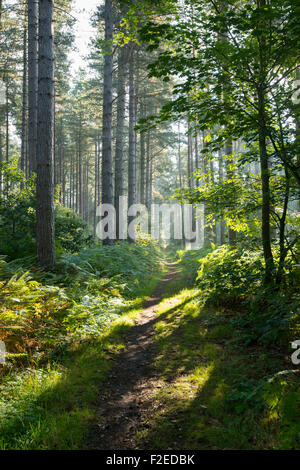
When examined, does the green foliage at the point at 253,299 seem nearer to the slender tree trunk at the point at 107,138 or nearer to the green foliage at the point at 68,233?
the green foliage at the point at 68,233

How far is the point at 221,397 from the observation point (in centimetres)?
351

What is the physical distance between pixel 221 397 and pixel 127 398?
130cm

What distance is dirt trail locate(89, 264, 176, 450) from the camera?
3.15m

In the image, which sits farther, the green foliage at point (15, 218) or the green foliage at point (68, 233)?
the green foliage at point (68, 233)

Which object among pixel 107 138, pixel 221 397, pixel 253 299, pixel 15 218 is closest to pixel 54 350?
pixel 221 397

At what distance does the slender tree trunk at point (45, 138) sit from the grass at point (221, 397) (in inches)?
159

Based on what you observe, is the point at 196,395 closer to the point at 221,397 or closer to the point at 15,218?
the point at 221,397

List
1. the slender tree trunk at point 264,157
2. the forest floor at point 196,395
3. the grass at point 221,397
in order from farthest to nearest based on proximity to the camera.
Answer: the slender tree trunk at point 264,157 < the forest floor at point 196,395 < the grass at point 221,397

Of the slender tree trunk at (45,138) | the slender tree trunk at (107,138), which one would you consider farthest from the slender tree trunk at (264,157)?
the slender tree trunk at (107,138)

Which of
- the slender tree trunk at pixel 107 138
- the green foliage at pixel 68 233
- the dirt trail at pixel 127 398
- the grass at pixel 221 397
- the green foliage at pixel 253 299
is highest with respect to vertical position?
the slender tree trunk at pixel 107 138

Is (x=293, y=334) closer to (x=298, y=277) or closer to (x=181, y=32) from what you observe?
(x=298, y=277)

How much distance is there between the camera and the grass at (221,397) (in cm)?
276

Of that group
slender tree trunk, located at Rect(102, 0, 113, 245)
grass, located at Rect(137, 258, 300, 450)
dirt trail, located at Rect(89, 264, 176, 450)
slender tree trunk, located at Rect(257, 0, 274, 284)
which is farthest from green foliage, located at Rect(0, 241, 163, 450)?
slender tree trunk, located at Rect(102, 0, 113, 245)
